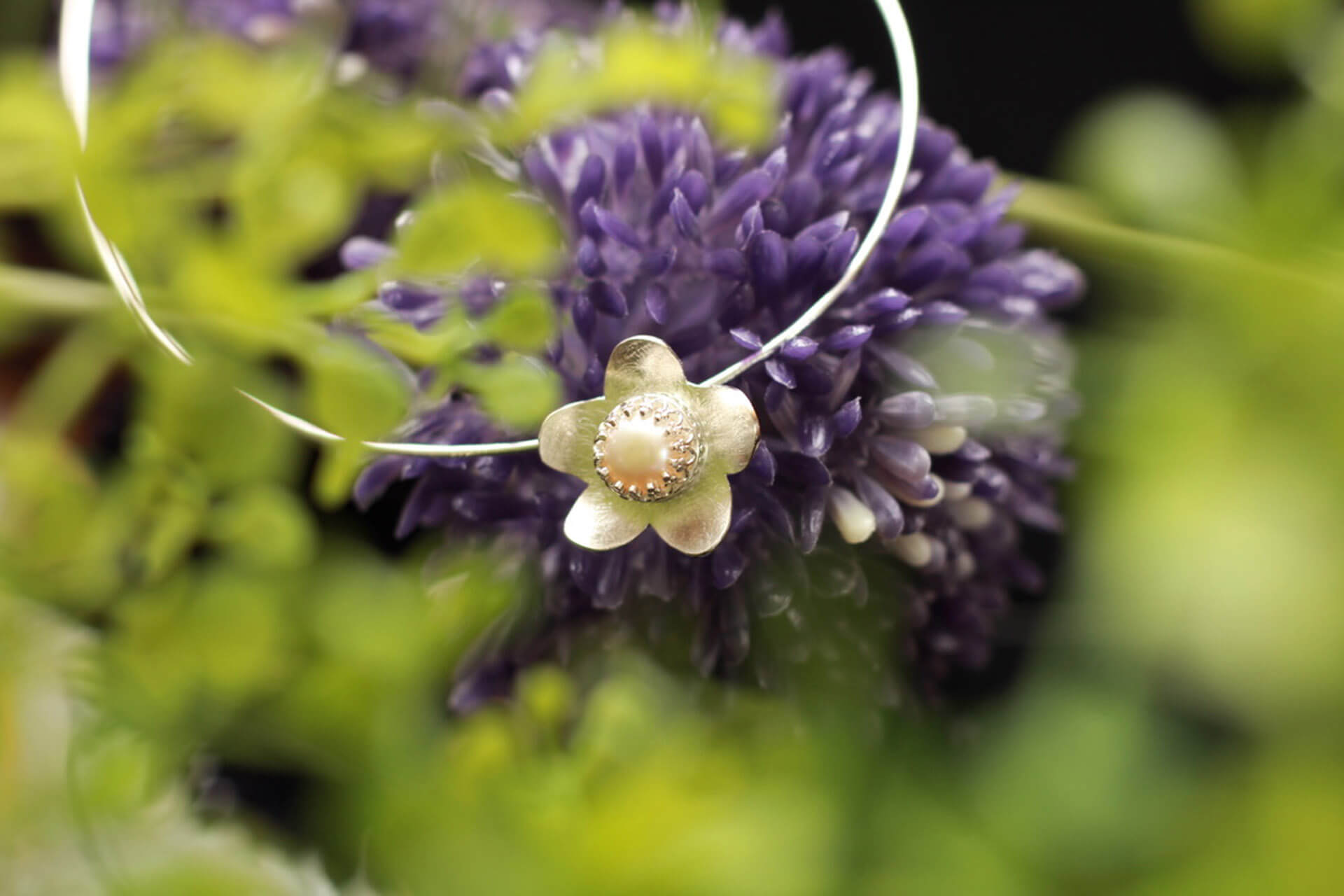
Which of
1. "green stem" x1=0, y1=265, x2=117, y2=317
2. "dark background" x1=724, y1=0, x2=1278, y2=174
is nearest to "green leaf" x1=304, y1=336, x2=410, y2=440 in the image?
"green stem" x1=0, y1=265, x2=117, y2=317

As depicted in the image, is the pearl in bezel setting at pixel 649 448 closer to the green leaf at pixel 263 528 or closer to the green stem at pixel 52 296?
the green leaf at pixel 263 528

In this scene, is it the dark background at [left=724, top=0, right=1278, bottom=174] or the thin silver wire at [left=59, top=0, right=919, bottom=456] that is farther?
the dark background at [left=724, top=0, right=1278, bottom=174]

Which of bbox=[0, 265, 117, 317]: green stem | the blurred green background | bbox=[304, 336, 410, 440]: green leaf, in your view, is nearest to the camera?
the blurred green background

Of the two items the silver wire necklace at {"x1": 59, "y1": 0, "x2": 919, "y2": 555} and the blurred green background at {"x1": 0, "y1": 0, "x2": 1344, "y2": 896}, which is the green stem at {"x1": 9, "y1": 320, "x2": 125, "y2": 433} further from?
the silver wire necklace at {"x1": 59, "y1": 0, "x2": 919, "y2": 555}

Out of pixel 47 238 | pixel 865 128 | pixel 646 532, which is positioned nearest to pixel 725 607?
pixel 646 532

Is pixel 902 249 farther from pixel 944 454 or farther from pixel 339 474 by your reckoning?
pixel 339 474

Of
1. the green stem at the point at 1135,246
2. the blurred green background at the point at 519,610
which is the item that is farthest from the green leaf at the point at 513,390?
the green stem at the point at 1135,246
